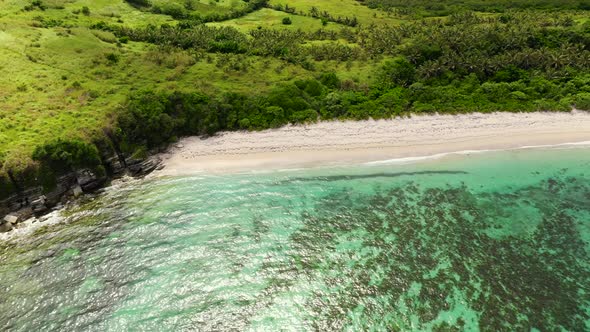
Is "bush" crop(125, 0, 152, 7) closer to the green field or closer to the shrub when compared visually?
the green field

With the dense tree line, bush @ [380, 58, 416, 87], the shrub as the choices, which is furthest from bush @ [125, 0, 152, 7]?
bush @ [380, 58, 416, 87]

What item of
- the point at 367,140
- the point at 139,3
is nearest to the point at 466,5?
the point at 367,140

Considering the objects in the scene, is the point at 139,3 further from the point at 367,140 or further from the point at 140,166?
the point at 367,140

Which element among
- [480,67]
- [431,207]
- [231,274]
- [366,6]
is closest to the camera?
[231,274]

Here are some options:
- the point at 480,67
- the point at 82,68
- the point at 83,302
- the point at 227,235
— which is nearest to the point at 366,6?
the point at 480,67

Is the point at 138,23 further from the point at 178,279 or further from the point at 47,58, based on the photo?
the point at 178,279

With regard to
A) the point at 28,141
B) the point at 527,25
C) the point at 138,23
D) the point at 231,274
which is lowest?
the point at 231,274

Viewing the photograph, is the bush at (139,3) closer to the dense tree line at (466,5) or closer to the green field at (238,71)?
the green field at (238,71)
